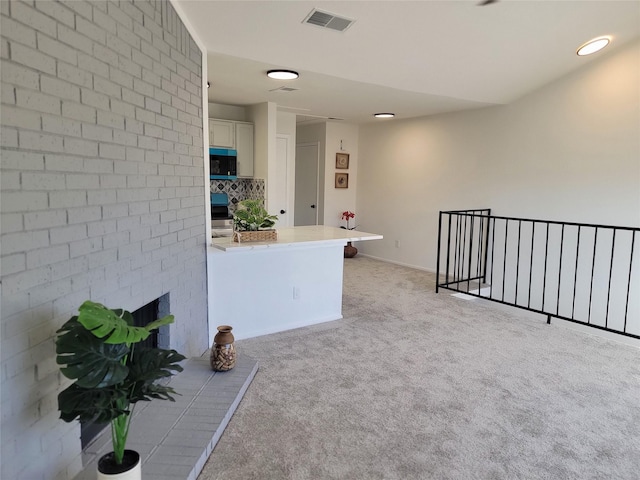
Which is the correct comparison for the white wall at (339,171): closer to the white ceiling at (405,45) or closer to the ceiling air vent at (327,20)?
the white ceiling at (405,45)

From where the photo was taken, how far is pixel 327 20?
311 centimetres

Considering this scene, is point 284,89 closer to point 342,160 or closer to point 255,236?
point 255,236

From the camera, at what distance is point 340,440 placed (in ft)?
7.37

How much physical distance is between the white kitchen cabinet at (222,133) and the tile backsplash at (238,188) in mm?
563

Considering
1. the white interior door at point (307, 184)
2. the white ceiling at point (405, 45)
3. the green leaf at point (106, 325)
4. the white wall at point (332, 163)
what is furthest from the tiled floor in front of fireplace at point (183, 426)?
the white interior door at point (307, 184)

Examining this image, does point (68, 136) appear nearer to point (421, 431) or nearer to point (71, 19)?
point (71, 19)

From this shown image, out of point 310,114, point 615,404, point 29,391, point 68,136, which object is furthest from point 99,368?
point 310,114

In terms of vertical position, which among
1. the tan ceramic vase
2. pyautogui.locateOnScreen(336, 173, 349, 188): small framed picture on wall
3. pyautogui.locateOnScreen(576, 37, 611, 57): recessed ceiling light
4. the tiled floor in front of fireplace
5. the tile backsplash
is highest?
pyautogui.locateOnScreen(576, 37, 611, 57): recessed ceiling light

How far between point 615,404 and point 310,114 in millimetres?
5238

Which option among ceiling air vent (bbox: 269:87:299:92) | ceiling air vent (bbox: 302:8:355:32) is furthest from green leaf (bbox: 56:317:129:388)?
ceiling air vent (bbox: 269:87:299:92)

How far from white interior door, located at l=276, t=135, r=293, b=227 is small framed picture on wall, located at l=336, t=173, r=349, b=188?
4.41 feet

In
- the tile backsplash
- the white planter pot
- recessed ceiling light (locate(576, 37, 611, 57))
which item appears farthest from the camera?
the tile backsplash

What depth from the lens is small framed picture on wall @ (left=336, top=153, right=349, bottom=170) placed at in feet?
24.8

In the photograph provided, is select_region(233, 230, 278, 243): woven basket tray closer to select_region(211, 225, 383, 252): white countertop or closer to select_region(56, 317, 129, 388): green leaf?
select_region(211, 225, 383, 252): white countertop
